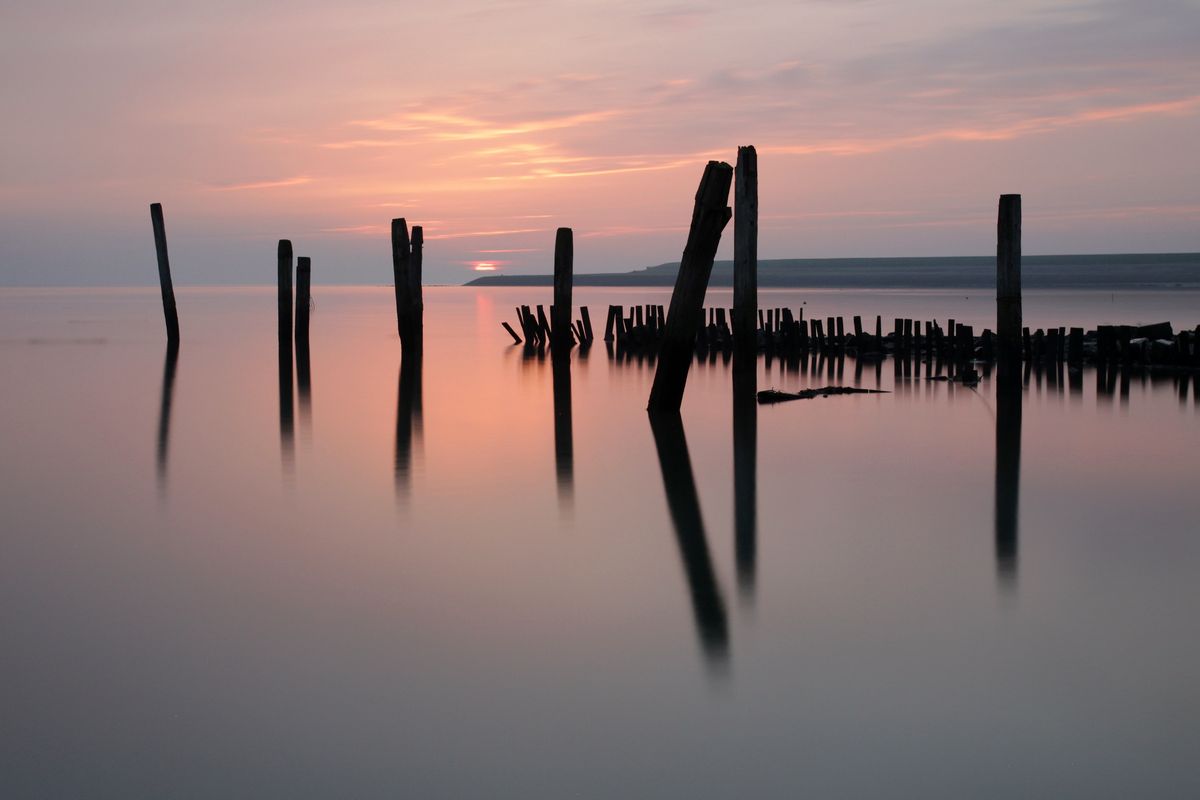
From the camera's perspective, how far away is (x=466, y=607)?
548cm

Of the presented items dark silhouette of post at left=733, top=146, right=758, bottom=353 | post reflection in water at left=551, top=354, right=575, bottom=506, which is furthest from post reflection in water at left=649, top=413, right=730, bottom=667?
dark silhouette of post at left=733, top=146, right=758, bottom=353

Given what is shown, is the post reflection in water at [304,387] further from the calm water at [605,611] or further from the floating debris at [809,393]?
the floating debris at [809,393]

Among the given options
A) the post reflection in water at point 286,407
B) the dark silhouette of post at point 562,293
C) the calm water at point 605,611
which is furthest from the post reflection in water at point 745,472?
the dark silhouette of post at point 562,293

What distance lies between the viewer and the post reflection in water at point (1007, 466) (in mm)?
6555

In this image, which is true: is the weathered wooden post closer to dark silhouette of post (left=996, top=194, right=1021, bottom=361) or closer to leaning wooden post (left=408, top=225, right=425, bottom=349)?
leaning wooden post (left=408, top=225, right=425, bottom=349)

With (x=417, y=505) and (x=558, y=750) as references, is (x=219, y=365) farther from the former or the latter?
(x=558, y=750)

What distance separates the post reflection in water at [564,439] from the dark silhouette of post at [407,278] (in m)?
3.73

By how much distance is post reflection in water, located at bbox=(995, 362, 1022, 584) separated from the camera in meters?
6.55

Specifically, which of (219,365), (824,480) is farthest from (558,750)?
(219,365)

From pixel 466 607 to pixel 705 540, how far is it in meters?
1.88

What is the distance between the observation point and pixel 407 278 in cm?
2116

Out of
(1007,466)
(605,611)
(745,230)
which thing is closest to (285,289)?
(745,230)

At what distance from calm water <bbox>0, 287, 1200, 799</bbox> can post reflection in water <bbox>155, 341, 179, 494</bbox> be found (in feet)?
0.29

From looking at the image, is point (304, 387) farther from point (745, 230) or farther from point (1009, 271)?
point (1009, 271)
